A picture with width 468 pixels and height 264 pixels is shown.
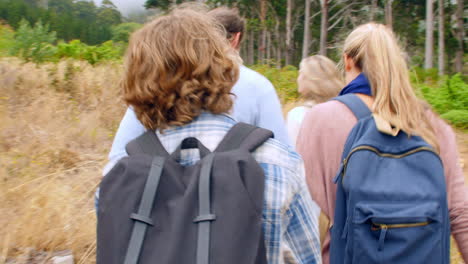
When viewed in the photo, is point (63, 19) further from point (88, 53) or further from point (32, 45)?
point (32, 45)

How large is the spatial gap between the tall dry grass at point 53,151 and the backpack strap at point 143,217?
2.33 meters

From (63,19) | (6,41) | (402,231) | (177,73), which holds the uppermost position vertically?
(63,19)

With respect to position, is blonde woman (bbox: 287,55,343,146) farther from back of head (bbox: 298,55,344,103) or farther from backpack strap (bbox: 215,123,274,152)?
backpack strap (bbox: 215,123,274,152)

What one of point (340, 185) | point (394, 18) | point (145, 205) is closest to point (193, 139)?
point (145, 205)

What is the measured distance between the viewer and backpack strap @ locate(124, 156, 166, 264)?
0.97 meters

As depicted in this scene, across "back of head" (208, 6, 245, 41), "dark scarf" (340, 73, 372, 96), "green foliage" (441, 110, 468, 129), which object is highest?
"back of head" (208, 6, 245, 41)

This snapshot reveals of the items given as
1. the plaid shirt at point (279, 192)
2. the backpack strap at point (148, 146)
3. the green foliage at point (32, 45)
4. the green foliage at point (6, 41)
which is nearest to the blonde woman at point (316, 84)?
the plaid shirt at point (279, 192)

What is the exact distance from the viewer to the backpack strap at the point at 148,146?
1.13 meters

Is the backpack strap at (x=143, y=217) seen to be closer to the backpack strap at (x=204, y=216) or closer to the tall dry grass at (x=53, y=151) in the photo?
the backpack strap at (x=204, y=216)

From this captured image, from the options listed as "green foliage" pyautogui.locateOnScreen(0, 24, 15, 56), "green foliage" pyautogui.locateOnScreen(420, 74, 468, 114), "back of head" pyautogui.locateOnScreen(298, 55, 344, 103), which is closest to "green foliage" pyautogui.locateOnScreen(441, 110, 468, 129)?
"green foliage" pyautogui.locateOnScreen(420, 74, 468, 114)

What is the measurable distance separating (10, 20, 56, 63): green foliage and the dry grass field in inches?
65.9

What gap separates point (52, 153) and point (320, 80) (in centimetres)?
332

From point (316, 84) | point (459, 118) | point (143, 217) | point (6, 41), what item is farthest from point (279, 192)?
point (6, 41)

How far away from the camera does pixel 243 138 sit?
3.69ft
